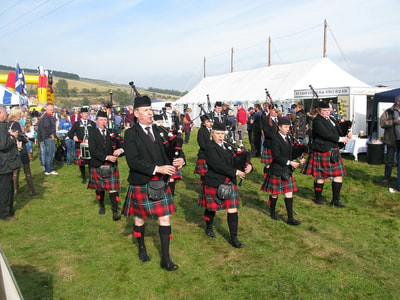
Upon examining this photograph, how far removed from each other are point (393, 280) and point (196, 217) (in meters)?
3.09

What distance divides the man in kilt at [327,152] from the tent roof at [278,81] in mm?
11440

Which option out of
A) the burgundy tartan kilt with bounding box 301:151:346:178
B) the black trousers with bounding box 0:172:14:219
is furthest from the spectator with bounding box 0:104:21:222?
the burgundy tartan kilt with bounding box 301:151:346:178

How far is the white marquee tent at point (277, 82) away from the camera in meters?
18.2

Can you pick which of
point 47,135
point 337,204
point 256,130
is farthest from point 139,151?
point 256,130

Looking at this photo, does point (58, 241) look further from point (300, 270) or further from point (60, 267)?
point (300, 270)

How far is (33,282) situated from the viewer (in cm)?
362

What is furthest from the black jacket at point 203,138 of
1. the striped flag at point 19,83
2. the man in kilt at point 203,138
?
the striped flag at point 19,83

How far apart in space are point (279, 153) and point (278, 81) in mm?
16487

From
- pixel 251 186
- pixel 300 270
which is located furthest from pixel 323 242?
pixel 251 186

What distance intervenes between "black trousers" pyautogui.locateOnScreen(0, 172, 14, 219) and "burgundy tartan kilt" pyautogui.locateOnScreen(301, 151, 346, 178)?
524 cm

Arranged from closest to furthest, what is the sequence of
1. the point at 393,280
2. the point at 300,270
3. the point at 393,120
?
the point at 393,280
the point at 300,270
the point at 393,120

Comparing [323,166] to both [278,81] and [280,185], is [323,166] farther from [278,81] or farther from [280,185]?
[278,81]

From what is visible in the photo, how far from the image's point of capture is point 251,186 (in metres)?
7.77

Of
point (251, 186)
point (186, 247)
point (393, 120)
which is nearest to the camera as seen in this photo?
point (186, 247)
